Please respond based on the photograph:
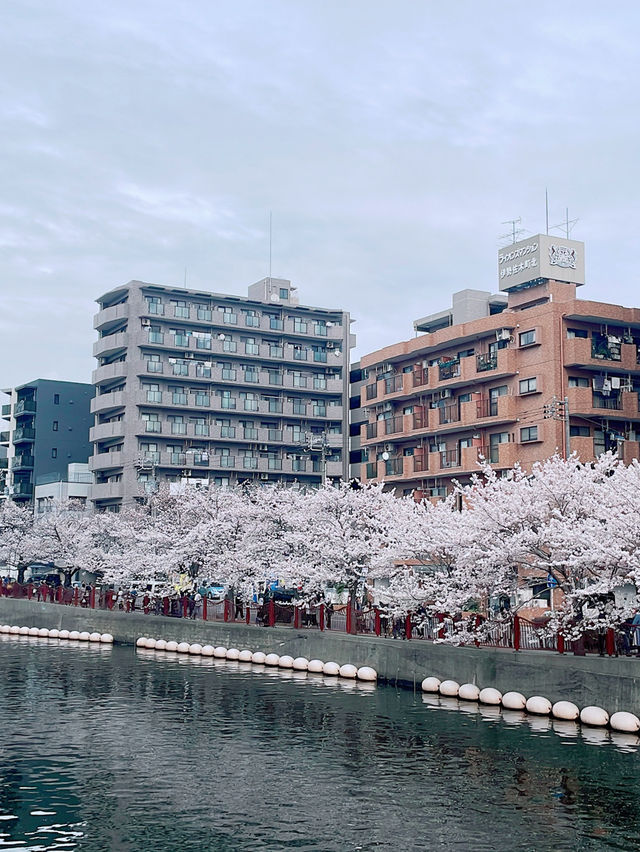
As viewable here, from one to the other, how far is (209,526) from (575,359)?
25.7 m

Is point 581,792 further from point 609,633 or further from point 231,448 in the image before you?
point 231,448

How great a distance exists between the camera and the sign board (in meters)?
69.9

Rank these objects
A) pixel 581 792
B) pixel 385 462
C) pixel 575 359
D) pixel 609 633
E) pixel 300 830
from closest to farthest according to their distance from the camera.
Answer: pixel 300 830 → pixel 581 792 → pixel 609 633 → pixel 575 359 → pixel 385 462

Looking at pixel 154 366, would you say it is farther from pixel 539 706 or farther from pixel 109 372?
pixel 539 706

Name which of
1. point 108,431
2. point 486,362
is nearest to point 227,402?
point 108,431

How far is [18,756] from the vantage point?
1152 inches

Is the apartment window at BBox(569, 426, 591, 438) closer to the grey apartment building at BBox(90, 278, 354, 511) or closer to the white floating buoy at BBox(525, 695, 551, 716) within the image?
the white floating buoy at BBox(525, 695, 551, 716)

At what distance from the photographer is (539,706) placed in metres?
36.0

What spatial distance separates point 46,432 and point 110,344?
83.3 feet

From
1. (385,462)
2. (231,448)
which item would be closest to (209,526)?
(385,462)

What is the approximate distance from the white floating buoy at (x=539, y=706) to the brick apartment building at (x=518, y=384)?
2256 cm

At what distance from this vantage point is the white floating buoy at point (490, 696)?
38000 millimetres

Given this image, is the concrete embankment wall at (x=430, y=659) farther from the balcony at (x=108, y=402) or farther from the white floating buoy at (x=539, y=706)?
the balcony at (x=108, y=402)

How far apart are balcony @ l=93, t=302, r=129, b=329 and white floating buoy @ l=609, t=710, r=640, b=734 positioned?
7506 centimetres
